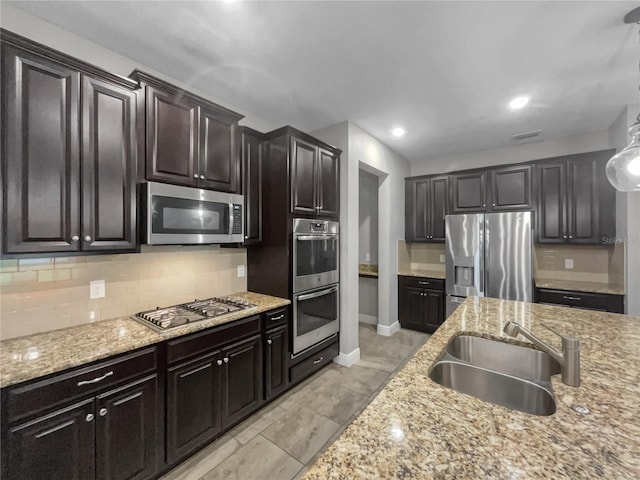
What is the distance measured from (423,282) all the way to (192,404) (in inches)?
135

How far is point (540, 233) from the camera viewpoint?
3463 millimetres

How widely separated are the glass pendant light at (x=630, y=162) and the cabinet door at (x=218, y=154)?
2.64 meters

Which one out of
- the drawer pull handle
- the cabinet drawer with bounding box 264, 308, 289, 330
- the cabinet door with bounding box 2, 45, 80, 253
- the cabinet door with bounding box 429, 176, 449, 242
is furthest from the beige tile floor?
the cabinet door with bounding box 429, 176, 449, 242

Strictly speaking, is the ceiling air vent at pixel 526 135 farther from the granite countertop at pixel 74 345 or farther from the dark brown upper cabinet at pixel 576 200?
the granite countertop at pixel 74 345

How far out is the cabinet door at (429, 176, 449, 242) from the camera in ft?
13.6

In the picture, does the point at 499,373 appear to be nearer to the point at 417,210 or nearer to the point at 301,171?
the point at 301,171

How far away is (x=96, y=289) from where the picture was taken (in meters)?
1.81

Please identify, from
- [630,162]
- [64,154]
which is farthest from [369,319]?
[64,154]

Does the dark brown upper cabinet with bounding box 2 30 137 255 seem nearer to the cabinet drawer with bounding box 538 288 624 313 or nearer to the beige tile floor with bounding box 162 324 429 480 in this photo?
the beige tile floor with bounding box 162 324 429 480

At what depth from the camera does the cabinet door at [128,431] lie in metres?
1.37

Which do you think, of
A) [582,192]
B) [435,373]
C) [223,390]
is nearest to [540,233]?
[582,192]

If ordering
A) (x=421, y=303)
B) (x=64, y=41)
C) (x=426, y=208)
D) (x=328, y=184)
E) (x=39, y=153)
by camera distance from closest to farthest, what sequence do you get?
(x=39, y=153) < (x=64, y=41) < (x=328, y=184) < (x=421, y=303) < (x=426, y=208)

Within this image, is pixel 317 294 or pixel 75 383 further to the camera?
pixel 317 294

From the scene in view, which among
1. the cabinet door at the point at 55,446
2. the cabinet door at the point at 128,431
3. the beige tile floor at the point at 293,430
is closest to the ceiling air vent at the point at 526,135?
the beige tile floor at the point at 293,430
